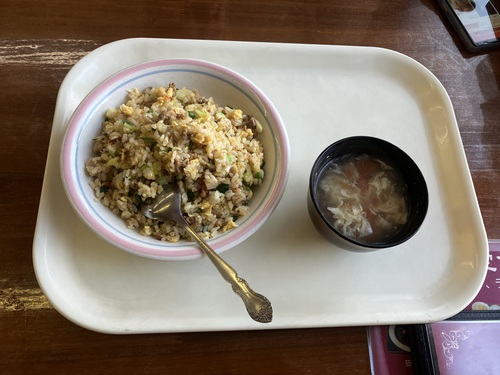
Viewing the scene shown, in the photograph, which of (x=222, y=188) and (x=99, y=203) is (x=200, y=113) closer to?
(x=222, y=188)

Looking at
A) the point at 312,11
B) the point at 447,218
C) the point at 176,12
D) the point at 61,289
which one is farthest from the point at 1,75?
the point at 447,218

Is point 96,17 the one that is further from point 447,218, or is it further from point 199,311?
point 447,218

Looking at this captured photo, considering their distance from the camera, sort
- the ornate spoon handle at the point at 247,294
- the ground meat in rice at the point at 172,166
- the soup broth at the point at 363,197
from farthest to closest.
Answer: the soup broth at the point at 363,197 → the ground meat in rice at the point at 172,166 → the ornate spoon handle at the point at 247,294

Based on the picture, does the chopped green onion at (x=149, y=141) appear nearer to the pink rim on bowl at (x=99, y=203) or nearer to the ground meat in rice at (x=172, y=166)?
the ground meat in rice at (x=172, y=166)

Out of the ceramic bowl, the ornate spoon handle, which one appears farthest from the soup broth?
the ornate spoon handle

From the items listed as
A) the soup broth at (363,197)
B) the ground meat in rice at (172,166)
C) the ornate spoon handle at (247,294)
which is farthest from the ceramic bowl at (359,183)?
the ornate spoon handle at (247,294)

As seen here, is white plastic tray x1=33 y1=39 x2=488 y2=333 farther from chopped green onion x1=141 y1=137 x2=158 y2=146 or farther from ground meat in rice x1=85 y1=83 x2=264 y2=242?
chopped green onion x1=141 y1=137 x2=158 y2=146
